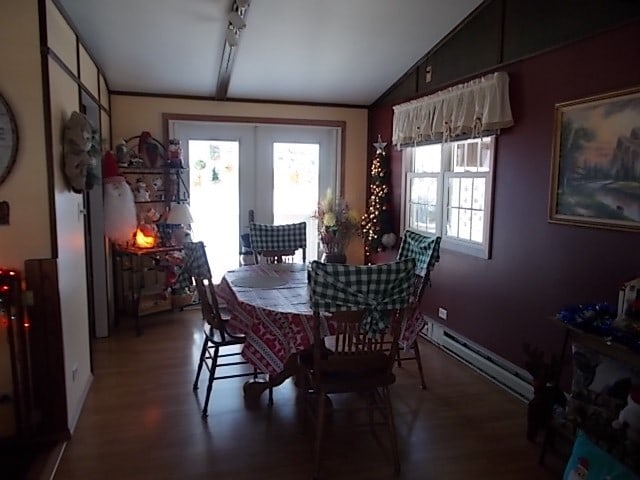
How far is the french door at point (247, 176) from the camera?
5234 millimetres

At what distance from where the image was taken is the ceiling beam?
3447 millimetres

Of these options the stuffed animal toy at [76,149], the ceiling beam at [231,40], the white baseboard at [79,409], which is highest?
the ceiling beam at [231,40]

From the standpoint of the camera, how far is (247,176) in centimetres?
537

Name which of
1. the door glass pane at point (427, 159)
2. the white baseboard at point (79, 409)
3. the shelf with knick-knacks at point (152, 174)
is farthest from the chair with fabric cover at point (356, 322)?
the shelf with knick-knacks at point (152, 174)

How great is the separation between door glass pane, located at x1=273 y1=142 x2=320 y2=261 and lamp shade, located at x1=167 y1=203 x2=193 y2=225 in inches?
42.2

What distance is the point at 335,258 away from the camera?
390 cm

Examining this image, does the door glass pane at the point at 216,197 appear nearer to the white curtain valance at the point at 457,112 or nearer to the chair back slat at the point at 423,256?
the white curtain valance at the point at 457,112

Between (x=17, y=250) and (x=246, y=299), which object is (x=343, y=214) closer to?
(x=246, y=299)

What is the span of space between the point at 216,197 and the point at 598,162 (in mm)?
3662

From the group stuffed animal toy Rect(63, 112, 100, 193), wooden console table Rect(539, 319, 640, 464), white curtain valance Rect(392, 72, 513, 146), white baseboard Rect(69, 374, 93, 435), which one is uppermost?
white curtain valance Rect(392, 72, 513, 146)

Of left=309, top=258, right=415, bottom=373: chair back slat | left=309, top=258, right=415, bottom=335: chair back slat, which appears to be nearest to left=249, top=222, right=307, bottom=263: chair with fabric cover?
left=309, top=258, right=415, bottom=373: chair back slat

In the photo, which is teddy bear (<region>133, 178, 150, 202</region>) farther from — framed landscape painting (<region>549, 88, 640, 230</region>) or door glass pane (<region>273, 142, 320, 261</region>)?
framed landscape painting (<region>549, 88, 640, 230</region>)

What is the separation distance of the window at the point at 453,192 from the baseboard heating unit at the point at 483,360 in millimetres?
717

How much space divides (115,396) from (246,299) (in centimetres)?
121
